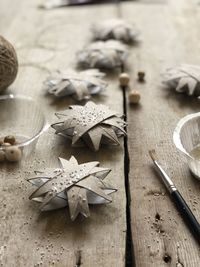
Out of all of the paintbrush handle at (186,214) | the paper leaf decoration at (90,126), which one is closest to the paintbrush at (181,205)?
the paintbrush handle at (186,214)

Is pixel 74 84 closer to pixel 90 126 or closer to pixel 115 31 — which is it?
pixel 90 126

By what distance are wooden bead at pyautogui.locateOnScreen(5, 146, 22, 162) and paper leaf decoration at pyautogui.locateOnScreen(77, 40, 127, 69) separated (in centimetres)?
39

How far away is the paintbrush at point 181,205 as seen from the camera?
629 millimetres

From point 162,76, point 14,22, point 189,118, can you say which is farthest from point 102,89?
point 14,22

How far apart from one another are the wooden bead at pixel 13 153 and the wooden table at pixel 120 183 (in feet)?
0.05

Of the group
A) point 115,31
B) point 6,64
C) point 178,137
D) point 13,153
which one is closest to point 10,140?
point 13,153

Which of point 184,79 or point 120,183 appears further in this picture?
point 184,79

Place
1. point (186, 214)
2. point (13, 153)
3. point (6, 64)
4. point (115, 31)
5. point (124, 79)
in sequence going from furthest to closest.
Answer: point (115, 31)
point (124, 79)
point (6, 64)
point (13, 153)
point (186, 214)

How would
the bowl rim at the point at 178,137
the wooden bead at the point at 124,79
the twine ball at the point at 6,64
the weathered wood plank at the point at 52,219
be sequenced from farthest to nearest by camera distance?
the wooden bead at the point at 124,79, the twine ball at the point at 6,64, the bowl rim at the point at 178,137, the weathered wood plank at the point at 52,219

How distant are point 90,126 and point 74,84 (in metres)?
0.20

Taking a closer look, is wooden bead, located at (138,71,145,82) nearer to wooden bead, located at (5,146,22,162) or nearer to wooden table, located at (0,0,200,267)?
wooden table, located at (0,0,200,267)

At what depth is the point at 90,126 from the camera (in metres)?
0.79

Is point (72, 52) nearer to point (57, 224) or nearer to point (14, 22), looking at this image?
point (14, 22)

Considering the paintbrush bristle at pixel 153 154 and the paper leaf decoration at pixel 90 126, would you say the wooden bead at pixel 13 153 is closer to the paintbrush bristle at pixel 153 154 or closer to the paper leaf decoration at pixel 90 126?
the paper leaf decoration at pixel 90 126
